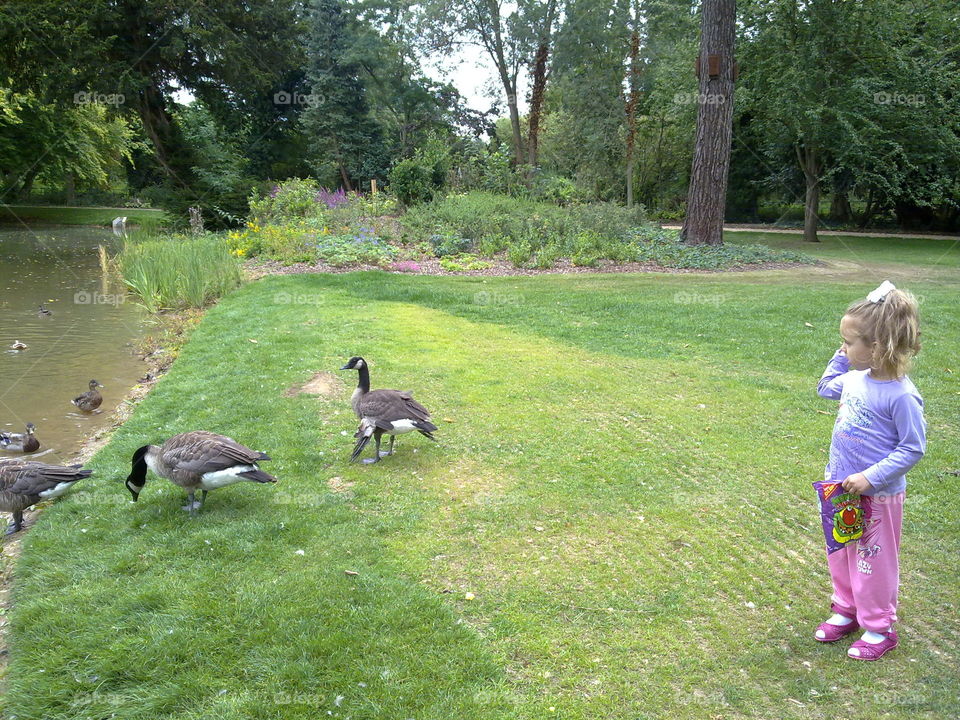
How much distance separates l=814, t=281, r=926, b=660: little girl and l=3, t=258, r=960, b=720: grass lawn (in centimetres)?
24

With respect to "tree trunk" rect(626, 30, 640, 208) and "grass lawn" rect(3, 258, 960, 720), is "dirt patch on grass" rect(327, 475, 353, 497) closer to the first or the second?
"grass lawn" rect(3, 258, 960, 720)

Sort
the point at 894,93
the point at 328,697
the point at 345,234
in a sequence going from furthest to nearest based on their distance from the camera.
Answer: the point at 894,93 < the point at 345,234 < the point at 328,697

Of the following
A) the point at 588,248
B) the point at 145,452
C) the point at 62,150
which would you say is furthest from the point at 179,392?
the point at 62,150

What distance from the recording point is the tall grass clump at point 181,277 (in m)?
13.2

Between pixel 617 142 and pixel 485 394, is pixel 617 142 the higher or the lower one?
the higher one

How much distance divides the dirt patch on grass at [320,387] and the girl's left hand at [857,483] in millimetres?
5556

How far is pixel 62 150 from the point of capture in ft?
113

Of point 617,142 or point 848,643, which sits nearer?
point 848,643

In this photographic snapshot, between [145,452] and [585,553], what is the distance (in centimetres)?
340

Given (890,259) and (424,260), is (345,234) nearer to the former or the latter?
(424,260)

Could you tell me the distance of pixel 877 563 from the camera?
328 cm

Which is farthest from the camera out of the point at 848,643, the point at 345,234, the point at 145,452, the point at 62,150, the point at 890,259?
the point at 62,150

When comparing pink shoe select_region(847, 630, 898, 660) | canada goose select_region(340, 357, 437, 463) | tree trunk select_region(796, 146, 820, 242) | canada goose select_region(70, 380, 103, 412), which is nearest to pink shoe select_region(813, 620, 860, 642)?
pink shoe select_region(847, 630, 898, 660)

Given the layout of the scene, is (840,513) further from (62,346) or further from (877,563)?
(62,346)
